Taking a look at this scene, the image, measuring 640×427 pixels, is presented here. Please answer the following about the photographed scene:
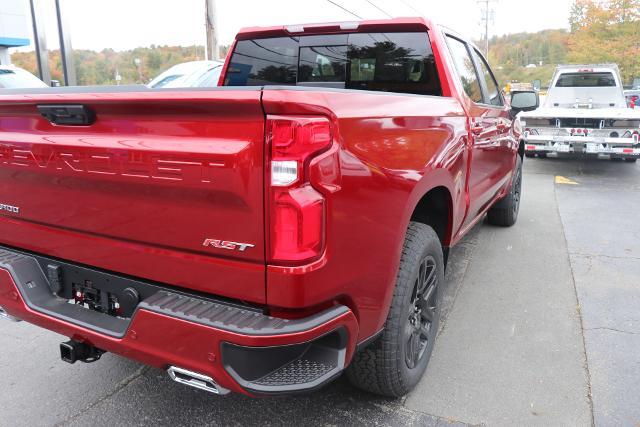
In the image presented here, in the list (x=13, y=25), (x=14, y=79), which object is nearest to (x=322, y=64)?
(x=14, y=79)

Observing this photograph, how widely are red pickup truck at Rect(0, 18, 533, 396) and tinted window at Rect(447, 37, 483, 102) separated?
3.23 ft

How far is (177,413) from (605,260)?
4.04 metres

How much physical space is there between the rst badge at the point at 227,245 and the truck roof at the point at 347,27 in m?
2.18

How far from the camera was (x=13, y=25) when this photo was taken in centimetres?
2202

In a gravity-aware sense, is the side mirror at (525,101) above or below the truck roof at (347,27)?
below

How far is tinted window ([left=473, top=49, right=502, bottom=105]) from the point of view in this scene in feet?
14.0

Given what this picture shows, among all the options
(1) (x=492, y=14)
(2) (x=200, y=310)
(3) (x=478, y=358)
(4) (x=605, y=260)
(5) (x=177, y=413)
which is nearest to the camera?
(2) (x=200, y=310)

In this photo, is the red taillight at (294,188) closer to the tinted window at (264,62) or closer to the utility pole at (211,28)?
the tinted window at (264,62)

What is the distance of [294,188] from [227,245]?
1.07 ft

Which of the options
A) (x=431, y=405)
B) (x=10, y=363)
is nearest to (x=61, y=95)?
(x=10, y=363)

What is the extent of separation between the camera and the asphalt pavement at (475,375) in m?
2.57

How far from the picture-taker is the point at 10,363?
3.10m

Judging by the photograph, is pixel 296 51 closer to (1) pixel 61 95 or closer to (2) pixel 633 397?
(1) pixel 61 95

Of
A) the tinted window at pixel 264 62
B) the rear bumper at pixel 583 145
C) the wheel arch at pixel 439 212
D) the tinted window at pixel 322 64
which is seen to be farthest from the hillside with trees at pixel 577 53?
the wheel arch at pixel 439 212
